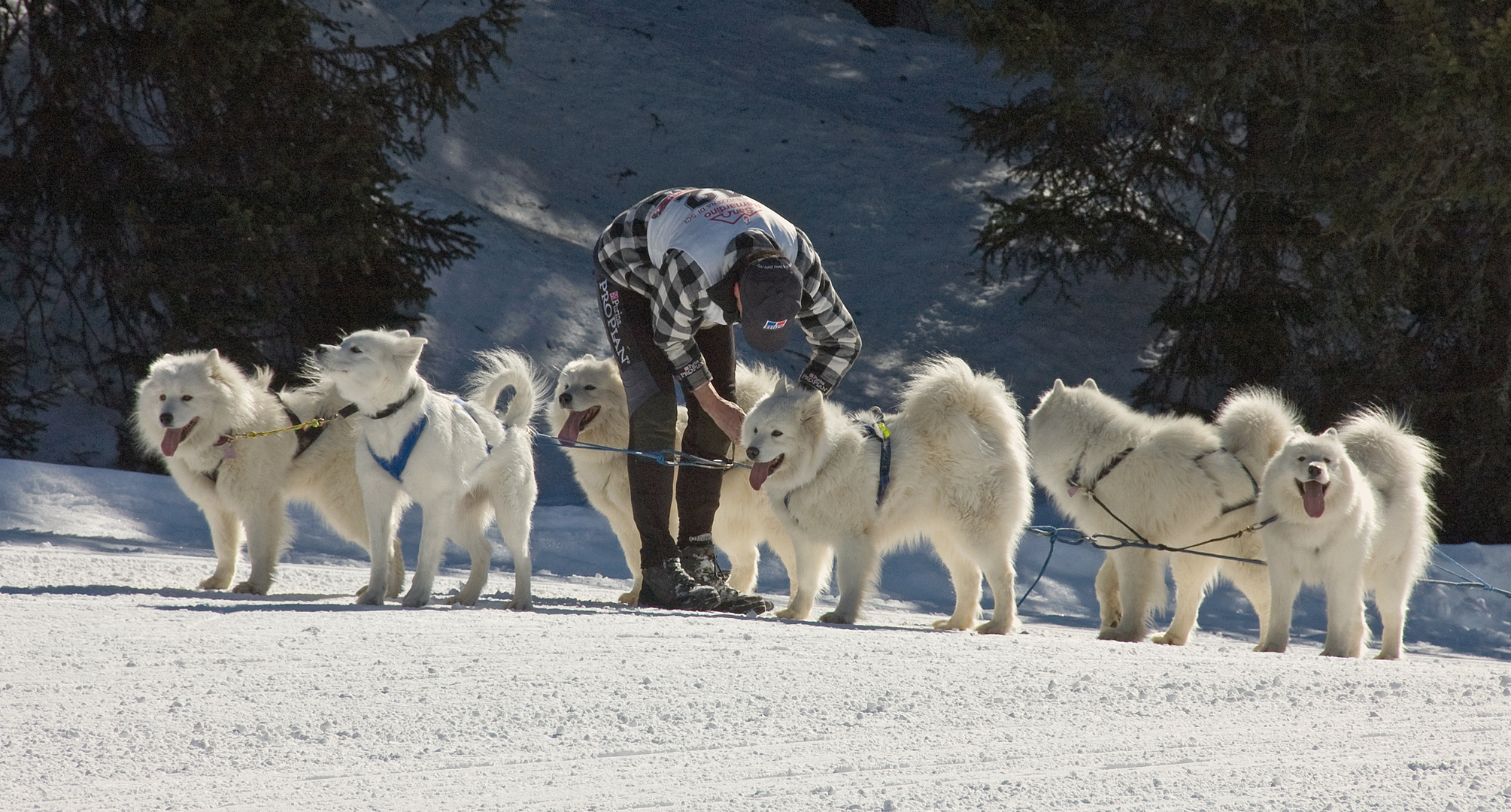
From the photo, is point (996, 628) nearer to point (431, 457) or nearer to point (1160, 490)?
point (1160, 490)

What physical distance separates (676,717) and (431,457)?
187cm

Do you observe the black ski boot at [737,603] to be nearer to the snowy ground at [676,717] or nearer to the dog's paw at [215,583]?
the snowy ground at [676,717]

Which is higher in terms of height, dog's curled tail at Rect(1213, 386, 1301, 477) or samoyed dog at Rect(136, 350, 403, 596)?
dog's curled tail at Rect(1213, 386, 1301, 477)

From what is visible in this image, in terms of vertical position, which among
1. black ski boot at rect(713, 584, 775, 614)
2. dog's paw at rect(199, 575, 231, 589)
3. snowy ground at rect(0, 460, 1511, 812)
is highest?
snowy ground at rect(0, 460, 1511, 812)

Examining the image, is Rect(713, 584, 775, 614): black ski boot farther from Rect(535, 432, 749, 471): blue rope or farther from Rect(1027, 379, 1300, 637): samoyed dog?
Rect(1027, 379, 1300, 637): samoyed dog

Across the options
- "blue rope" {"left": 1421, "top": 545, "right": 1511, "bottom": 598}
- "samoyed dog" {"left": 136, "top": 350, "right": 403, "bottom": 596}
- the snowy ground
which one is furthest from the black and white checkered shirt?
"blue rope" {"left": 1421, "top": 545, "right": 1511, "bottom": 598}

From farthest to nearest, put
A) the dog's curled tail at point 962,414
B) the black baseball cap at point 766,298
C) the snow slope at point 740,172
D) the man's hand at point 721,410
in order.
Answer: the snow slope at point 740,172
the dog's curled tail at point 962,414
the man's hand at point 721,410
the black baseball cap at point 766,298

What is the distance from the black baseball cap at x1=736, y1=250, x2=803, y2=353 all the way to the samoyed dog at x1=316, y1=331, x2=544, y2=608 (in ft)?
3.69

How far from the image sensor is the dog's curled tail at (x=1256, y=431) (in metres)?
5.08

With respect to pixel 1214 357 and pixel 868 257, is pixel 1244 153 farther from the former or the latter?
pixel 868 257

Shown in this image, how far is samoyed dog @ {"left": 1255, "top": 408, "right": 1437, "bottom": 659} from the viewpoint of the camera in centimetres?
436

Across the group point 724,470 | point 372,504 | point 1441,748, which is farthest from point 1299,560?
point 372,504

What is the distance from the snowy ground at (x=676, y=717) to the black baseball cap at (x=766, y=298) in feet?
3.29

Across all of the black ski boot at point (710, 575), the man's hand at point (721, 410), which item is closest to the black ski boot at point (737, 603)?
the black ski boot at point (710, 575)
